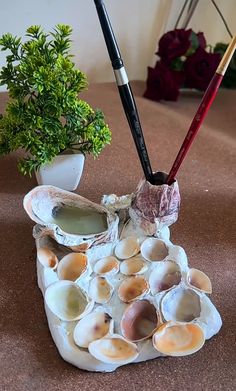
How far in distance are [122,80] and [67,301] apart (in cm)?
20

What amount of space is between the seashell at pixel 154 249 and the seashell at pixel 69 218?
32 mm

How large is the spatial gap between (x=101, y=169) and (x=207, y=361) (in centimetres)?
32

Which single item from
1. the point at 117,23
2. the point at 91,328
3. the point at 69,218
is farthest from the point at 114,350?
the point at 117,23

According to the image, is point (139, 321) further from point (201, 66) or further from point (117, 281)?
point (201, 66)

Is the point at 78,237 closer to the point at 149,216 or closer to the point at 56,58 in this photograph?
the point at 149,216

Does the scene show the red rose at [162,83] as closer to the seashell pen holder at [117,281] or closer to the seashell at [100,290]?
the seashell pen holder at [117,281]

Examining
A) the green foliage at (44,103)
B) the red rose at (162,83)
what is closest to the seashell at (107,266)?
the green foliage at (44,103)

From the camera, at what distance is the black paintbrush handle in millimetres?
439

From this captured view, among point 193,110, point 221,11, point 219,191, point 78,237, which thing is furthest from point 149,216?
point 221,11

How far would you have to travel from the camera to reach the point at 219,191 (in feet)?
2.04

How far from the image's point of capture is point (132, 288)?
0.43 meters

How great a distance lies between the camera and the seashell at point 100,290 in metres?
0.42

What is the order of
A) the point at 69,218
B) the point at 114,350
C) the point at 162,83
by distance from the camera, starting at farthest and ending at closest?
the point at 162,83 → the point at 69,218 → the point at 114,350

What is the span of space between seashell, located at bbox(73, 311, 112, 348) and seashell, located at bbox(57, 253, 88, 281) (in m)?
0.05
